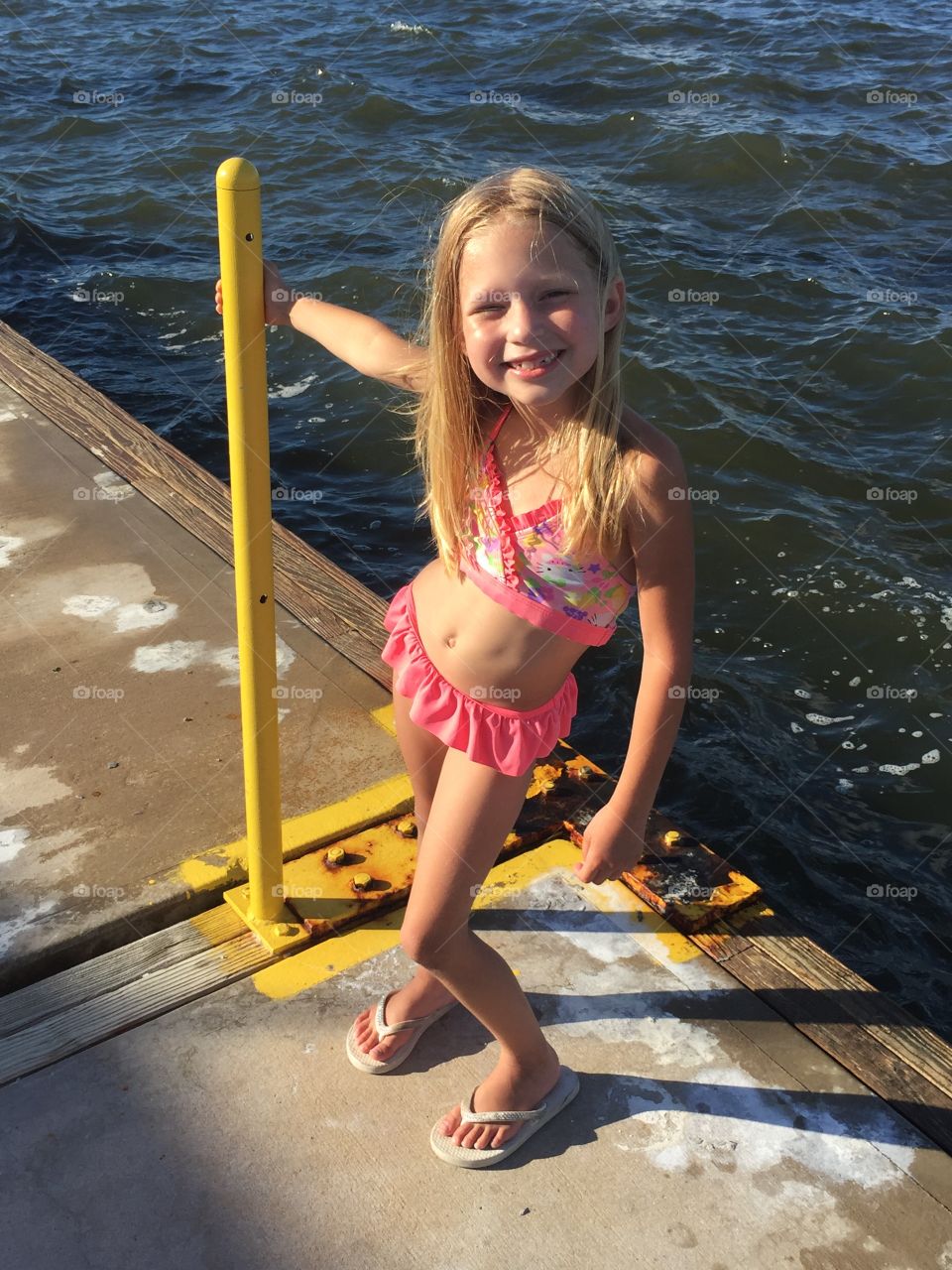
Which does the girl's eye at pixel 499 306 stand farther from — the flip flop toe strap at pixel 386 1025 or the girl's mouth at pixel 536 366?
the flip flop toe strap at pixel 386 1025

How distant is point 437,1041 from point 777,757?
233cm

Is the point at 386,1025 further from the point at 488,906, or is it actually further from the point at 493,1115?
the point at 488,906

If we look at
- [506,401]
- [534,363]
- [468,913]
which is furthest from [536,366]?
[468,913]

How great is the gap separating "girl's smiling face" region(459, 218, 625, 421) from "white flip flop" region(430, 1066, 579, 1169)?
1223 millimetres

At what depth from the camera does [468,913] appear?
218 centimetres

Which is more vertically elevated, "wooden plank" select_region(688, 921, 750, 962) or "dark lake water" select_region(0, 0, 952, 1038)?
"wooden plank" select_region(688, 921, 750, 962)

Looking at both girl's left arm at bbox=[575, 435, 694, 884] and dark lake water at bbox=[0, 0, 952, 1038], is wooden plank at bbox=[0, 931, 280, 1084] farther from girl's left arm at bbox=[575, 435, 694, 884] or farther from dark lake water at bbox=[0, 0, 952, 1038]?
dark lake water at bbox=[0, 0, 952, 1038]

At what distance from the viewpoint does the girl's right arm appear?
2240 mm

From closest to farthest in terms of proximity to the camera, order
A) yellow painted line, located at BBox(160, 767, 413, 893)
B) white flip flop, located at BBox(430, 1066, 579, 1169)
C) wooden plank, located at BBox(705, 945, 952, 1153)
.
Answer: white flip flop, located at BBox(430, 1066, 579, 1169), wooden plank, located at BBox(705, 945, 952, 1153), yellow painted line, located at BBox(160, 767, 413, 893)

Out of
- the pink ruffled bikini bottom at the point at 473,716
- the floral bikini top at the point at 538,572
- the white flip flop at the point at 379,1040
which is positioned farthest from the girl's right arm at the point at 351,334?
the white flip flop at the point at 379,1040

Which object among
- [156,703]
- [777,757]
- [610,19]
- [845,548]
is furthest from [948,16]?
[156,703]

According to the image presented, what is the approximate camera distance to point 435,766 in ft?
7.77

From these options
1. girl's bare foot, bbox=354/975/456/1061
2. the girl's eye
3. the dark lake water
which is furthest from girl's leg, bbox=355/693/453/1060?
the dark lake water

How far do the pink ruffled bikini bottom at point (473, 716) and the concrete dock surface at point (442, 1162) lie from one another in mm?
680
